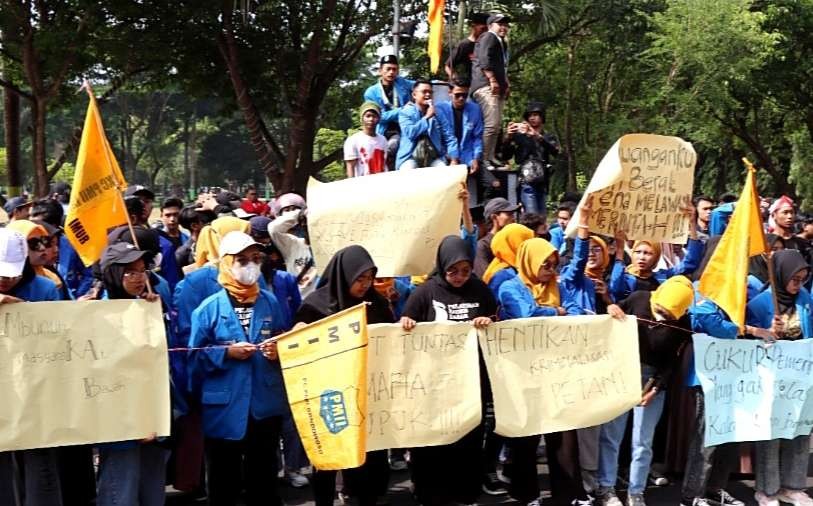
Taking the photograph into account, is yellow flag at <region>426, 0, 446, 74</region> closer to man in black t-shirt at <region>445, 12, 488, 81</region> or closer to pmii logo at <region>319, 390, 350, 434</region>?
man in black t-shirt at <region>445, 12, 488, 81</region>

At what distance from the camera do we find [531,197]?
10.5 metres

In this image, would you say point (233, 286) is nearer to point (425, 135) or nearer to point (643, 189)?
point (643, 189)

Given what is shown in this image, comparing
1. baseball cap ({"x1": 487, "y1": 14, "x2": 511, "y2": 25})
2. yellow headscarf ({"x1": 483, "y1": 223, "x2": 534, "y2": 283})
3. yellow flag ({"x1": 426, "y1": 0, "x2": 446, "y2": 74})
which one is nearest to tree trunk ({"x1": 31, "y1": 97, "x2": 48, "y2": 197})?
yellow flag ({"x1": 426, "y1": 0, "x2": 446, "y2": 74})

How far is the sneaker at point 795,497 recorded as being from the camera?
611 centimetres

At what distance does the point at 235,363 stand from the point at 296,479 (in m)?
1.86

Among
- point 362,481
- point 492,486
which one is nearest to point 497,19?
point 492,486

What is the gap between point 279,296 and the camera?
5785mm

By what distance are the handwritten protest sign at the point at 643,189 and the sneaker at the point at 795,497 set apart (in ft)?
5.63

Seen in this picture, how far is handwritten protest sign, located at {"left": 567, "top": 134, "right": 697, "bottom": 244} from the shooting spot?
605 cm

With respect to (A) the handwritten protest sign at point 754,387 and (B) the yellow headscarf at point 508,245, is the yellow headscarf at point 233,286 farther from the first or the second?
(A) the handwritten protest sign at point 754,387

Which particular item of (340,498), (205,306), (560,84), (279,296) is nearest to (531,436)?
(340,498)

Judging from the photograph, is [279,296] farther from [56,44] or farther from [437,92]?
[56,44]

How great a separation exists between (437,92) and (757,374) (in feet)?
19.3

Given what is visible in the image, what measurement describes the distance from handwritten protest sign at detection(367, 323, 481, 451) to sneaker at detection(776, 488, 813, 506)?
2.20 m
